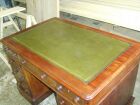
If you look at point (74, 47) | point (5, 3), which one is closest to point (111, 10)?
point (74, 47)

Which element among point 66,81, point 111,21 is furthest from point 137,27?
point 66,81

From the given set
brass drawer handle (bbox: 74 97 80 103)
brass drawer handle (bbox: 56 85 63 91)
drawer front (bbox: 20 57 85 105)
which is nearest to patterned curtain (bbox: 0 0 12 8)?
drawer front (bbox: 20 57 85 105)

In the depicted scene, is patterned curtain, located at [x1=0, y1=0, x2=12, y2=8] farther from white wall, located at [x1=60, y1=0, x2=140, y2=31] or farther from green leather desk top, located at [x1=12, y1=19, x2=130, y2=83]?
green leather desk top, located at [x1=12, y1=19, x2=130, y2=83]

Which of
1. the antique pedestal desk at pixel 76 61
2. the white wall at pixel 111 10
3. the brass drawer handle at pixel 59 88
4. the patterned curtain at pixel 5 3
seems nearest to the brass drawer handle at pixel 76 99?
the antique pedestal desk at pixel 76 61

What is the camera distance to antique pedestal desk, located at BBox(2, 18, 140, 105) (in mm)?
875

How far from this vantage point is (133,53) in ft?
3.42

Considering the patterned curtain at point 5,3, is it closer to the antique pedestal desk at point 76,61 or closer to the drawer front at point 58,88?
the antique pedestal desk at point 76,61

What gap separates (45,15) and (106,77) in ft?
5.37

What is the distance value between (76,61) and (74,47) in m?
0.17

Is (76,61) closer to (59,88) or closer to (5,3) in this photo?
(59,88)

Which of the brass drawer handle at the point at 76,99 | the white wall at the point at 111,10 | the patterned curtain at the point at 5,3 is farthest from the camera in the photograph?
the patterned curtain at the point at 5,3

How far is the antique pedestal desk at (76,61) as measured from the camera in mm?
875

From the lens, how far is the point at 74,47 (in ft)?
3.77

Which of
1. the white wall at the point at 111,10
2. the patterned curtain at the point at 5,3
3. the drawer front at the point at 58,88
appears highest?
the white wall at the point at 111,10
